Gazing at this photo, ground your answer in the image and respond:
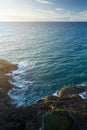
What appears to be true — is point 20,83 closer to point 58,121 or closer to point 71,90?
point 71,90

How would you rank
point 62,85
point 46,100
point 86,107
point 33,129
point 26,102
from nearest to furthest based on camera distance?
point 33,129 < point 86,107 < point 46,100 < point 26,102 < point 62,85

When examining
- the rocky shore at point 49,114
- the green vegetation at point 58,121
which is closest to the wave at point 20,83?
the rocky shore at point 49,114

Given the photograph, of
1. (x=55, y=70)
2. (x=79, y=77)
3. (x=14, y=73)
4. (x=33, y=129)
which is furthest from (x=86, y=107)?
(x=14, y=73)

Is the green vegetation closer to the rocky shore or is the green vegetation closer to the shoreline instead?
the rocky shore

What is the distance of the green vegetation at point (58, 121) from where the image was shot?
1786cm

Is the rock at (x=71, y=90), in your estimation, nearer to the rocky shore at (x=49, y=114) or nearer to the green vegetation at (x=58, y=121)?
the rocky shore at (x=49, y=114)

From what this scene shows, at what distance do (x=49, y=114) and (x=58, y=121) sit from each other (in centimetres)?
130

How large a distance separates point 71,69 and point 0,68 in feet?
61.7

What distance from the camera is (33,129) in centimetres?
2061

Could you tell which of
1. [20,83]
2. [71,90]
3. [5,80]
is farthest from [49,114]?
[5,80]

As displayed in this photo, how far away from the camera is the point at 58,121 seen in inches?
716

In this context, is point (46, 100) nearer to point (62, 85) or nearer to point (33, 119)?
point (33, 119)

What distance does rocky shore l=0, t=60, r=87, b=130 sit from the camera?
18281mm

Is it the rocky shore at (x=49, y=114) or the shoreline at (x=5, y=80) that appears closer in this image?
the rocky shore at (x=49, y=114)
